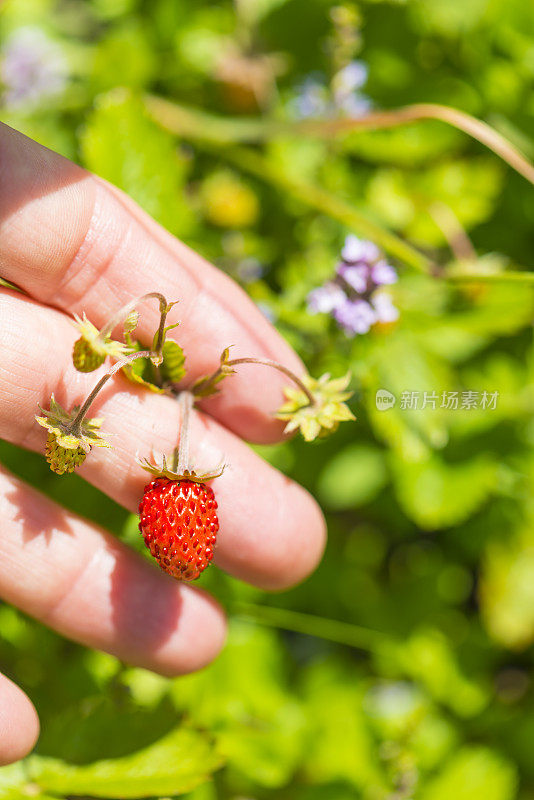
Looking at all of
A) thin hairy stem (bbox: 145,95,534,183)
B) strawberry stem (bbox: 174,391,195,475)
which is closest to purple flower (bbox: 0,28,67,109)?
thin hairy stem (bbox: 145,95,534,183)

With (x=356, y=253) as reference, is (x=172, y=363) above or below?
below

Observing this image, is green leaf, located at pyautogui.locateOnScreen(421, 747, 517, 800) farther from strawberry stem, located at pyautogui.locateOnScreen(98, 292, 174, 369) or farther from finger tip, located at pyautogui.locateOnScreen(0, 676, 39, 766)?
strawberry stem, located at pyautogui.locateOnScreen(98, 292, 174, 369)

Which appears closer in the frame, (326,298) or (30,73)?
(326,298)

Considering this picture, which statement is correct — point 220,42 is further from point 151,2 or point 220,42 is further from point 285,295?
point 285,295

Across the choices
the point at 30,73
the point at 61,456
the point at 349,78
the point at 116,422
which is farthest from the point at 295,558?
the point at 30,73

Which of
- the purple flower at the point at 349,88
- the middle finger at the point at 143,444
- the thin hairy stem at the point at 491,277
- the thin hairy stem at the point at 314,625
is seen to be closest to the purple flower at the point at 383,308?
the thin hairy stem at the point at 491,277

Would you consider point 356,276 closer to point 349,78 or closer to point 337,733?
point 349,78

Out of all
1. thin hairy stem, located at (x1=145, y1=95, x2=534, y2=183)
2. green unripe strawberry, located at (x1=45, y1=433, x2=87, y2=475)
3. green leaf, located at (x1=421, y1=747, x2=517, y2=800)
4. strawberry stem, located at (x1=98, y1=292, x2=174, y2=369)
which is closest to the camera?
strawberry stem, located at (x1=98, y1=292, x2=174, y2=369)
